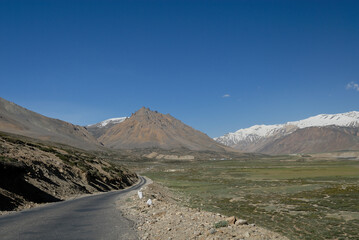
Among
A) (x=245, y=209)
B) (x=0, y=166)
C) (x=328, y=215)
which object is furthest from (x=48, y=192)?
(x=328, y=215)

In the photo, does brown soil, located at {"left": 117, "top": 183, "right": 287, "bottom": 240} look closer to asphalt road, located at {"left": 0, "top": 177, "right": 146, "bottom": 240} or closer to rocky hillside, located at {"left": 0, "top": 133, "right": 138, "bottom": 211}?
asphalt road, located at {"left": 0, "top": 177, "right": 146, "bottom": 240}

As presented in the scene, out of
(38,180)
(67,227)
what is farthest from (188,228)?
(38,180)

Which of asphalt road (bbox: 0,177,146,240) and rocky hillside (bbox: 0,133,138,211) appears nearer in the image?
asphalt road (bbox: 0,177,146,240)

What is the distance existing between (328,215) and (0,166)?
34936 mm

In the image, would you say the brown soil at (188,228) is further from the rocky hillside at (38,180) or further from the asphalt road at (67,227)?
the rocky hillside at (38,180)

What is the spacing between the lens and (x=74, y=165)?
2080 inches

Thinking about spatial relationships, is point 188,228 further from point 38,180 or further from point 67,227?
point 38,180

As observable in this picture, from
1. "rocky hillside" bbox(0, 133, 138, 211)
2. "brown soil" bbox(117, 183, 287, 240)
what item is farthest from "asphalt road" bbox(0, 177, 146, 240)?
"rocky hillside" bbox(0, 133, 138, 211)

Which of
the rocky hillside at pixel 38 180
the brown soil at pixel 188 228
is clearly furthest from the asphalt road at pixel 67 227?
the rocky hillside at pixel 38 180

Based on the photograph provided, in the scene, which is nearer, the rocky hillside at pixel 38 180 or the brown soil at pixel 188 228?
the brown soil at pixel 188 228

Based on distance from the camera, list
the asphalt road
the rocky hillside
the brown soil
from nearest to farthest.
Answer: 1. the asphalt road
2. the brown soil
3. the rocky hillside

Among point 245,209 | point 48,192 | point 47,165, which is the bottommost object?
point 245,209

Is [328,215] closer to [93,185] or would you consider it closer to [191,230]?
[191,230]

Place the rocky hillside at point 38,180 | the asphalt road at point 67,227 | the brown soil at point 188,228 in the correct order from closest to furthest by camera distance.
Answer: the asphalt road at point 67,227 < the brown soil at point 188,228 < the rocky hillside at point 38,180
